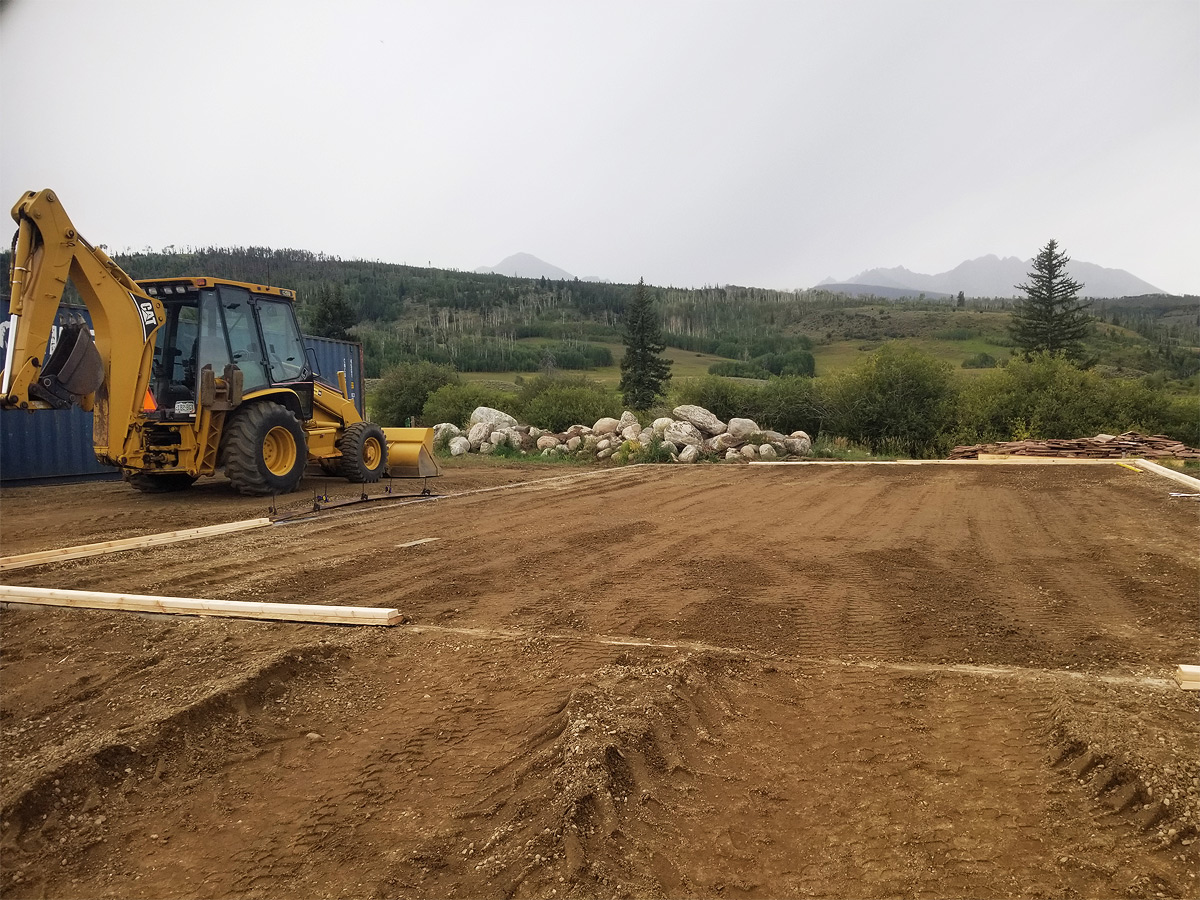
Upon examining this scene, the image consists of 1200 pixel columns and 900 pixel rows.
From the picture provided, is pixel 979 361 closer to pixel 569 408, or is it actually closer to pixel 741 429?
pixel 741 429

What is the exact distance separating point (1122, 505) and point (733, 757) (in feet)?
28.5

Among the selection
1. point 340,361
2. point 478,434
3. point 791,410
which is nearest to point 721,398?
point 791,410

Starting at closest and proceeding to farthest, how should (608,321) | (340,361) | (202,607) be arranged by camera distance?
(202,607) → (340,361) → (608,321)

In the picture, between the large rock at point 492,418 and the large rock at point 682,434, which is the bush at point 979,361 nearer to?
the large rock at point 682,434

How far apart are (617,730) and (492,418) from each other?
19073 mm

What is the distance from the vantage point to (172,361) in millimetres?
9953

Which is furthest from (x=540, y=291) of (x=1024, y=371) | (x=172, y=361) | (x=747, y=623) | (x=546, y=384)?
(x=747, y=623)

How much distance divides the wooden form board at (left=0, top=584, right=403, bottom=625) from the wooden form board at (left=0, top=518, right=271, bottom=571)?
4.07ft

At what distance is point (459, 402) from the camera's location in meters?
24.7

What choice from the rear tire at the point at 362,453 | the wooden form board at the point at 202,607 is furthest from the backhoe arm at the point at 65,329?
the wooden form board at the point at 202,607

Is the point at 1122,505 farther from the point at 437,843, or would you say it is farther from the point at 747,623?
the point at 437,843

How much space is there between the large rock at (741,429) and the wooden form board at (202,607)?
15.5 metres

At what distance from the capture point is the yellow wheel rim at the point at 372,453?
12.5 meters

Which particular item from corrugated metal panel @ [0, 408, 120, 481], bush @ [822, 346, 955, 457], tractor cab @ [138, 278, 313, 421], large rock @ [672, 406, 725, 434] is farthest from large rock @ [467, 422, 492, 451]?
bush @ [822, 346, 955, 457]
